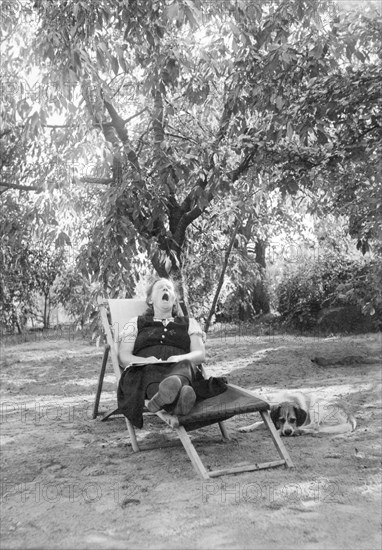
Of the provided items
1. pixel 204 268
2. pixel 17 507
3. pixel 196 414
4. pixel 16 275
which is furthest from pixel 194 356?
pixel 16 275

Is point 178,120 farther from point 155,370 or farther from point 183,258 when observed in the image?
point 155,370

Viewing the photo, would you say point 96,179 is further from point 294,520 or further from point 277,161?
point 294,520

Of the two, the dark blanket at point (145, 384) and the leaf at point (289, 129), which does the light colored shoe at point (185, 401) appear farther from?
the leaf at point (289, 129)

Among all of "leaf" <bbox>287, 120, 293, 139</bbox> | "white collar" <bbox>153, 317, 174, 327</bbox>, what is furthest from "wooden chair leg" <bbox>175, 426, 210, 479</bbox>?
"leaf" <bbox>287, 120, 293, 139</bbox>

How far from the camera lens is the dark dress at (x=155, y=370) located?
401cm

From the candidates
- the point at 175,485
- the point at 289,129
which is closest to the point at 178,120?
the point at 289,129

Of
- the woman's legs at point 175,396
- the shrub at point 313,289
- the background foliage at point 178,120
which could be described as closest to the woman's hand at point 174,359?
the woman's legs at point 175,396

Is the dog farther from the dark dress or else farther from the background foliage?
the background foliage

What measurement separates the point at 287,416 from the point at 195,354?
0.83 metres

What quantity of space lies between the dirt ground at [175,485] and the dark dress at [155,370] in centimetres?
35

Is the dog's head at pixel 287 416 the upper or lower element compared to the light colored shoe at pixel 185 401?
lower

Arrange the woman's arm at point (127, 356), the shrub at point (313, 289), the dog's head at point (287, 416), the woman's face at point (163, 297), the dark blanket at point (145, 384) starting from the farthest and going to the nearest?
the shrub at point (313, 289), the woman's face at point (163, 297), the dog's head at point (287, 416), the woman's arm at point (127, 356), the dark blanket at point (145, 384)

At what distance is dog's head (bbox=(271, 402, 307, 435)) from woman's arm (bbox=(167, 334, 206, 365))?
0.70 m

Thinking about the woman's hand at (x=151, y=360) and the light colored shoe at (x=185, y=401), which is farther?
the woman's hand at (x=151, y=360)
